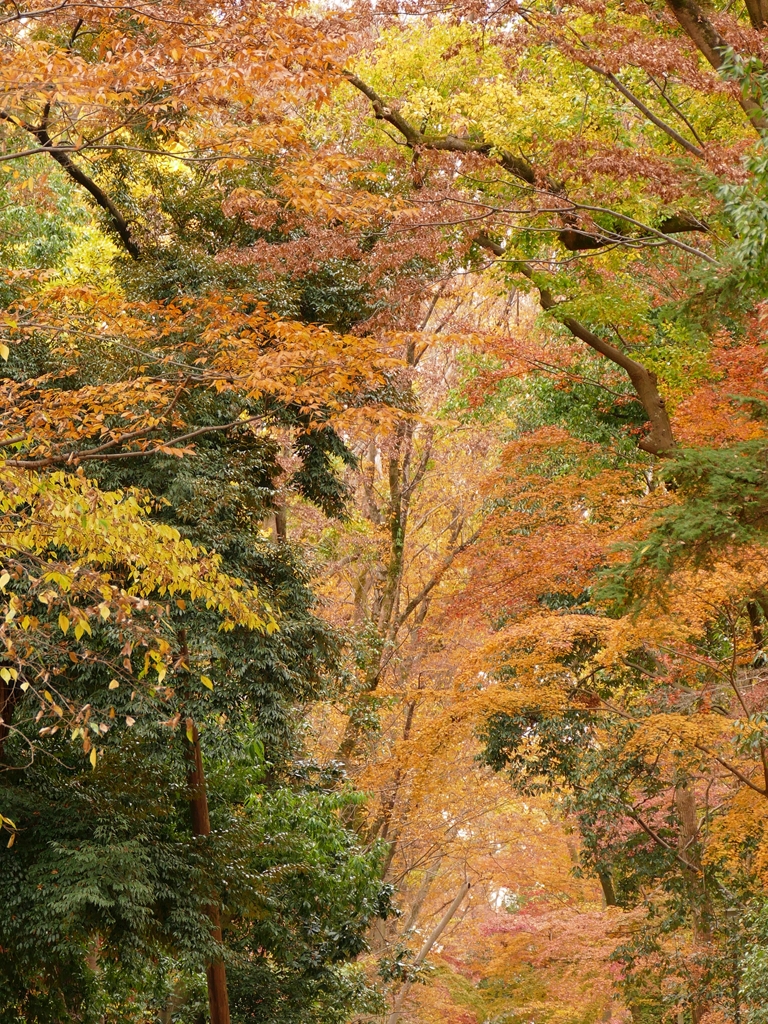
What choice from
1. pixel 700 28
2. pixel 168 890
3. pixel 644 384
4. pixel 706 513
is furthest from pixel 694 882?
pixel 700 28

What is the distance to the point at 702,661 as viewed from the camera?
9.52 m

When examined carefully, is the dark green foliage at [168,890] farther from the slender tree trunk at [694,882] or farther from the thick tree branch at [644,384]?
the slender tree trunk at [694,882]

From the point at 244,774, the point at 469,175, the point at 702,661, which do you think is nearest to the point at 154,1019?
the point at 244,774

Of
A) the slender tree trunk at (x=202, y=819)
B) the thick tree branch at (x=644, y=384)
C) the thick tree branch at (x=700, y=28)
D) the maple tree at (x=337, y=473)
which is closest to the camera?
the maple tree at (x=337, y=473)

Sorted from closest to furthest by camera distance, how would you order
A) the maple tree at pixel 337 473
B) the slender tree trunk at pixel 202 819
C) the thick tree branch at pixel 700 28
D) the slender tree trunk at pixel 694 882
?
the maple tree at pixel 337 473
the thick tree branch at pixel 700 28
the slender tree trunk at pixel 202 819
the slender tree trunk at pixel 694 882

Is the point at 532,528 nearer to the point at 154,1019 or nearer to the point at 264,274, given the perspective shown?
the point at 264,274

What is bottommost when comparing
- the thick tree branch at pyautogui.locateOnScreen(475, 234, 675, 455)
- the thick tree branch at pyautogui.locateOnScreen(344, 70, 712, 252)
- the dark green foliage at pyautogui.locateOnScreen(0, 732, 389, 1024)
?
the dark green foliage at pyautogui.locateOnScreen(0, 732, 389, 1024)

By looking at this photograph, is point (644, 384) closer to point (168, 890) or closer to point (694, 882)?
point (168, 890)

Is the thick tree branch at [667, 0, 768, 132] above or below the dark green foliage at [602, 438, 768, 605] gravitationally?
above

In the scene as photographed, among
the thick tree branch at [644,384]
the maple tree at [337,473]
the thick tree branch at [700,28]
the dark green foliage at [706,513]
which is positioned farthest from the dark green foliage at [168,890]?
the thick tree branch at [700,28]

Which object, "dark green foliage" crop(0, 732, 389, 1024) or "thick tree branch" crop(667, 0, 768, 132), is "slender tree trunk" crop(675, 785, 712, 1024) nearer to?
"dark green foliage" crop(0, 732, 389, 1024)

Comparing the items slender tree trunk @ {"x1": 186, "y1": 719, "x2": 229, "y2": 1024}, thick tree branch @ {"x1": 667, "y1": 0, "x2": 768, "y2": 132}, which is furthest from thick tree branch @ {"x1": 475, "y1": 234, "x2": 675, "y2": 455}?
slender tree trunk @ {"x1": 186, "y1": 719, "x2": 229, "y2": 1024}

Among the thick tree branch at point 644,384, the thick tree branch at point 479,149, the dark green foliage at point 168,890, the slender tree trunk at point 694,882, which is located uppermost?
the thick tree branch at point 479,149

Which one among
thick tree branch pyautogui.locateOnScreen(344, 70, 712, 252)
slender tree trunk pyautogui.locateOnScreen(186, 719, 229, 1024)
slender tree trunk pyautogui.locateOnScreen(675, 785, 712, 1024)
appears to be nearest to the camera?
slender tree trunk pyautogui.locateOnScreen(186, 719, 229, 1024)
